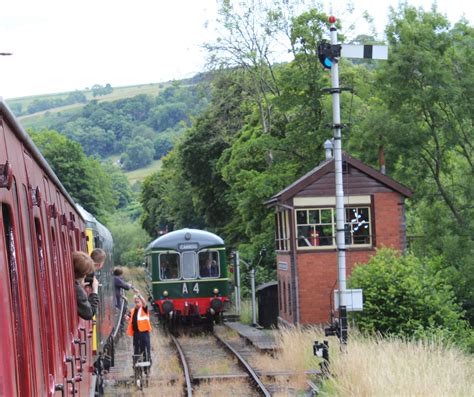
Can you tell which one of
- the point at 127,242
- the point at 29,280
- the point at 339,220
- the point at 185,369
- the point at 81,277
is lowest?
the point at 127,242

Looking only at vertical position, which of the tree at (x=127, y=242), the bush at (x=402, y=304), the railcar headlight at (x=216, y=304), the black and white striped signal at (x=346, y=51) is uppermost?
the black and white striped signal at (x=346, y=51)

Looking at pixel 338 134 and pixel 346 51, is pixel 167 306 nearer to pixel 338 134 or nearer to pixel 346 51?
pixel 338 134

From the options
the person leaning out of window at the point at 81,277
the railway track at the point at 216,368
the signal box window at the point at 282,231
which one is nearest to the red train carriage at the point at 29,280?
the person leaning out of window at the point at 81,277

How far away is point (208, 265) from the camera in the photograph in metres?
31.7

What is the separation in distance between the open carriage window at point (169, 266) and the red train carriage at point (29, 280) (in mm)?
24263

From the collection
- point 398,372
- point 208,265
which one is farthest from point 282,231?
point 398,372

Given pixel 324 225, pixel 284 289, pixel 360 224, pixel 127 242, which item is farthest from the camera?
pixel 127 242

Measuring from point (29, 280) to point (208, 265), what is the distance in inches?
1059

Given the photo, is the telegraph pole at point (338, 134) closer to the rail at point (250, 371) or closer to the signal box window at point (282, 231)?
the rail at point (250, 371)

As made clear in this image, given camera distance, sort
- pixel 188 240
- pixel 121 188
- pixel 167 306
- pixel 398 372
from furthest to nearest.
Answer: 1. pixel 121 188
2. pixel 188 240
3. pixel 167 306
4. pixel 398 372

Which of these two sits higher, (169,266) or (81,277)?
(81,277)

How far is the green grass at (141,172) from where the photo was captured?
181038 mm

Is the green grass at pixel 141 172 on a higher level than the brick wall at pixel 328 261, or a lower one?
higher

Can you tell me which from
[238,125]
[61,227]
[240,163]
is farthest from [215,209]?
[61,227]
